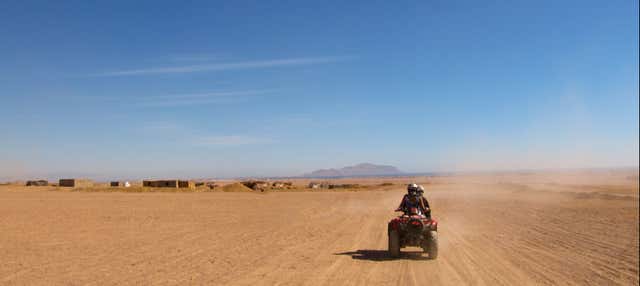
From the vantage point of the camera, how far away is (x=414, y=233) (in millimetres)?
13680

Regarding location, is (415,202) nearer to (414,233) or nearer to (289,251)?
(414,233)

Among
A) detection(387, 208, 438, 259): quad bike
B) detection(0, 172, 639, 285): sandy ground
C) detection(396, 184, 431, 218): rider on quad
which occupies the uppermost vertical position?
detection(396, 184, 431, 218): rider on quad

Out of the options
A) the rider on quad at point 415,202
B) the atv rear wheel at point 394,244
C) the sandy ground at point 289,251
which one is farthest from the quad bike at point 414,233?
the sandy ground at point 289,251

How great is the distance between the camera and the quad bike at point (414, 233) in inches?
534

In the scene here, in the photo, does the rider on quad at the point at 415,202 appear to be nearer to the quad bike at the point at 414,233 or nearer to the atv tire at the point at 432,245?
the quad bike at the point at 414,233

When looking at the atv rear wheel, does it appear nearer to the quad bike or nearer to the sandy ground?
the quad bike

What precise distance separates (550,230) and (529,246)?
6.33 metres

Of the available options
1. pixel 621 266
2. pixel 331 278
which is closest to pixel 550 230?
pixel 621 266

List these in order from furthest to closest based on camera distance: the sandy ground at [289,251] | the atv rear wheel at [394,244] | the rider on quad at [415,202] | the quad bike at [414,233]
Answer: the rider on quad at [415,202] < the atv rear wheel at [394,244] < the quad bike at [414,233] < the sandy ground at [289,251]

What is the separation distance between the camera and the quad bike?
13.6 meters

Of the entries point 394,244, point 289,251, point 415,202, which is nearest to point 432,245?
point 394,244

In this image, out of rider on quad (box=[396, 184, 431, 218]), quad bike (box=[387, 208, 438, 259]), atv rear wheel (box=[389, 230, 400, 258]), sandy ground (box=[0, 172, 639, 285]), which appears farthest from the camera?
rider on quad (box=[396, 184, 431, 218])

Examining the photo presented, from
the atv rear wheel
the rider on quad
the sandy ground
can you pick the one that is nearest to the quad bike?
the atv rear wheel

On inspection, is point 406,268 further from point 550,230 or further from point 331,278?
point 550,230
